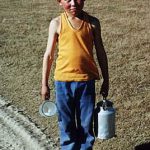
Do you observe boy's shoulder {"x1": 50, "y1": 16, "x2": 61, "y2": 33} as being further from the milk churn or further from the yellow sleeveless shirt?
the milk churn

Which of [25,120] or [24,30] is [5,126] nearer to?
[25,120]

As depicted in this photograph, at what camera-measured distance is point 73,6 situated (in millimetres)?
4262

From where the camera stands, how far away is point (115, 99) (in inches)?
261

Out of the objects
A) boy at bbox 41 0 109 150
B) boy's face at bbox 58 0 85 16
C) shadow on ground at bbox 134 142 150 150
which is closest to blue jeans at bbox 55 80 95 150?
boy at bbox 41 0 109 150

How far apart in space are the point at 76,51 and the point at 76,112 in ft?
2.11

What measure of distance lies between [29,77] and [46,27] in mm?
3050

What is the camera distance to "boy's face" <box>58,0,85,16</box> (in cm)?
425

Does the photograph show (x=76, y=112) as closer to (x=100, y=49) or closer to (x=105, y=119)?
(x=105, y=119)

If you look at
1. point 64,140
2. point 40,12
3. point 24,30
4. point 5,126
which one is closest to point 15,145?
point 5,126

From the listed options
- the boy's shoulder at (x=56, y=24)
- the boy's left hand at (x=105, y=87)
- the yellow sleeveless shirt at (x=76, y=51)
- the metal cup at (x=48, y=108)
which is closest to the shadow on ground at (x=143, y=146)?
Result: the boy's left hand at (x=105, y=87)

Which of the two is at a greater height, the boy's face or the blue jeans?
the boy's face

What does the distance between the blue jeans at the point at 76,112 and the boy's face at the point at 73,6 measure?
63 centimetres

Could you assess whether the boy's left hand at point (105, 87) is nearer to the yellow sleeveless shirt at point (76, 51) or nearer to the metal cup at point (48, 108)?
the yellow sleeveless shirt at point (76, 51)

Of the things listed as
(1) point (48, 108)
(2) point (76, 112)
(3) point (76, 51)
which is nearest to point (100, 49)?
(3) point (76, 51)
